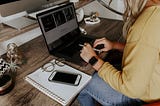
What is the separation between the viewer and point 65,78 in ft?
3.02

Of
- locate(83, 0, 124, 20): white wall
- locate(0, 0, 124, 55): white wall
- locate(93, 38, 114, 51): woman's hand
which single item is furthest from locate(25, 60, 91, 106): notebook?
locate(83, 0, 124, 20): white wall

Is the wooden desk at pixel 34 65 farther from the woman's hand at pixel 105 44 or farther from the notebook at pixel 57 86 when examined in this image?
the woman's hand at pixel 105 44

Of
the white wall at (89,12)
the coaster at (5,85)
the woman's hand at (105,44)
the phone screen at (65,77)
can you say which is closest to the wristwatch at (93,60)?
the phone screen at (65,77)

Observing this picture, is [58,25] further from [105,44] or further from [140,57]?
[140,57]

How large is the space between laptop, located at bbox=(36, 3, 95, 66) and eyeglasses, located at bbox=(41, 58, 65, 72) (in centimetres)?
3

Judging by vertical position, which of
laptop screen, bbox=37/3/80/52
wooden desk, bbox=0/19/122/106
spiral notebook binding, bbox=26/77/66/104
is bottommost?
wooden desk, bbox=0/19/122/106

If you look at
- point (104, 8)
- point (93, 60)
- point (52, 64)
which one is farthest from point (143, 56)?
point (104, 8)

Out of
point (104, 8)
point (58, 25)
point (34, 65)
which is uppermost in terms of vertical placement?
point (58, 25)

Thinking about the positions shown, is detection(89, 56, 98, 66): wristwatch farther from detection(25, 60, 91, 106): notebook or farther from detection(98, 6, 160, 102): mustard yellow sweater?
detection(98, 6, 160, 102): mustard yellow sweater

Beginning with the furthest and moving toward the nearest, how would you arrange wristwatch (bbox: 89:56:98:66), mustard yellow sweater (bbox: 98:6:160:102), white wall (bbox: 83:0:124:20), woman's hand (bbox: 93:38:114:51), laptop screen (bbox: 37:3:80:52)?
white wall (bbox: 83:0:124:20) → woman's hand (bbox: 93:38:114:51) → laptop screen (bbox: 37:3:80:52) → wristwatch (bbox: 89:56:98:66) → mustard yellow sweater (bbox: 98:6:160:102)

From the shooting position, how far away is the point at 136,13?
818 mm

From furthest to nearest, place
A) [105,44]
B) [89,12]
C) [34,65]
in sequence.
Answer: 1. [89,12]
2. [105,44]
3. [34,65]

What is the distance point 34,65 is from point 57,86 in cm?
27

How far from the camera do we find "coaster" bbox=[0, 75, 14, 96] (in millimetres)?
853
